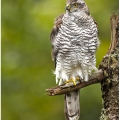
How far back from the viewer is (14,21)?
28.2 feet

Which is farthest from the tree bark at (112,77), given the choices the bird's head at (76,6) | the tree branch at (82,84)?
the bird's head at (76,6)

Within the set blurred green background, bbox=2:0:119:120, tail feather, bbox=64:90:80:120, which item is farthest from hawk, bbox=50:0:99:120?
blurred green background, bbox=2:0:119:120

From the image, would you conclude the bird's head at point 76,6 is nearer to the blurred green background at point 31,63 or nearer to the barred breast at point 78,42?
the barred breast at point 78,42

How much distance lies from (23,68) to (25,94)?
43 cm

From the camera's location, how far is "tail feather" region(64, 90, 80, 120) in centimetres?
609

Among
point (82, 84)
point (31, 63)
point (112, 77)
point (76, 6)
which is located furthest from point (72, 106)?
point (31, 63)

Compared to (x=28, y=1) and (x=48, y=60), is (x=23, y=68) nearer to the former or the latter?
(x=48, y=60)

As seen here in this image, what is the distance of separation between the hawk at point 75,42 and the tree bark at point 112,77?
0.23 meters

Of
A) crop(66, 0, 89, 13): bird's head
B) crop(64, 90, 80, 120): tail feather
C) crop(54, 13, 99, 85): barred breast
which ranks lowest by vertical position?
crop(64, 90, 80, 120): tail feather

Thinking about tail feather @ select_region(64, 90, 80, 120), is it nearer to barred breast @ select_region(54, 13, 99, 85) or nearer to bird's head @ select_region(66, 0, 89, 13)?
barred breast @ select_region(54, 13, 99, 85)

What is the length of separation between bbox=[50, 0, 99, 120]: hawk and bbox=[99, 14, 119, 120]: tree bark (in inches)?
8.9

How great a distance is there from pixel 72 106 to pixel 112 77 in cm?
69

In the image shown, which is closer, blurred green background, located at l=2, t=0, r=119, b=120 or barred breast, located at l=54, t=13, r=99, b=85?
barred breast, located at l=54, t=13, r=99, b=85

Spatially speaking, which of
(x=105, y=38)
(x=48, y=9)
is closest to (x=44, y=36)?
Answer: (x=48, y=9)
